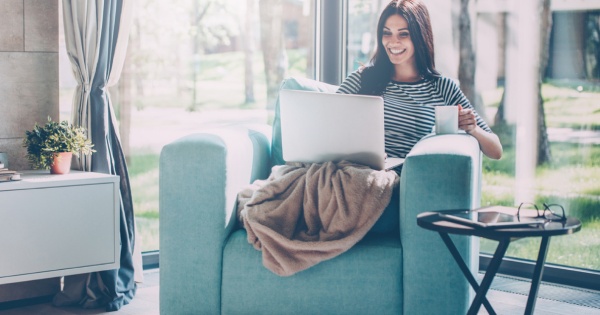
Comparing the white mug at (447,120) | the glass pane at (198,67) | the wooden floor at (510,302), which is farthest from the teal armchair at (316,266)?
the glass pane at (198,67)

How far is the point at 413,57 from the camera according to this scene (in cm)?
303

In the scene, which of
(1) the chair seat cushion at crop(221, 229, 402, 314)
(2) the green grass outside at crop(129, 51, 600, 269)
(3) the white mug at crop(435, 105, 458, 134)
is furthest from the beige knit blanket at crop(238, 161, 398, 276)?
(2) the green grass outside at crop(129, 51, 600, 269)

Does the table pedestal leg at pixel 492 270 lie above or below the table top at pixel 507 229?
below

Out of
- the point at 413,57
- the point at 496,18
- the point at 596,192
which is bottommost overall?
the point at 596,192

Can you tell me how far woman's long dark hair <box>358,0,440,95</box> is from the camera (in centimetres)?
299

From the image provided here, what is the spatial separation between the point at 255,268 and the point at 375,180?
458 mm

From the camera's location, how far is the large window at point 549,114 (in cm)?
334

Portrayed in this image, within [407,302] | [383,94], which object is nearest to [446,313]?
[407,302]

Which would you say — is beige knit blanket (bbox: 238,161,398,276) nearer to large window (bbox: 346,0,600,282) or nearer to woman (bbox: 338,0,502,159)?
woman (bbox: 338,0,502,159)

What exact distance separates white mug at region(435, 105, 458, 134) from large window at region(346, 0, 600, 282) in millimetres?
999

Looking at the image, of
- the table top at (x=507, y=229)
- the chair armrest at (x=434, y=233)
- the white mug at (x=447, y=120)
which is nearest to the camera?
the table top at (x=507, y=229)

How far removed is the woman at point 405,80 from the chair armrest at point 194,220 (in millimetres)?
775

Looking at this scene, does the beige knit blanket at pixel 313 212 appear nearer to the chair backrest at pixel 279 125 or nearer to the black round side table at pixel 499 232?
the black round side table at pixel 499 232

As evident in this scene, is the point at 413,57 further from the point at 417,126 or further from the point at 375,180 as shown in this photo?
the point at 375,180
